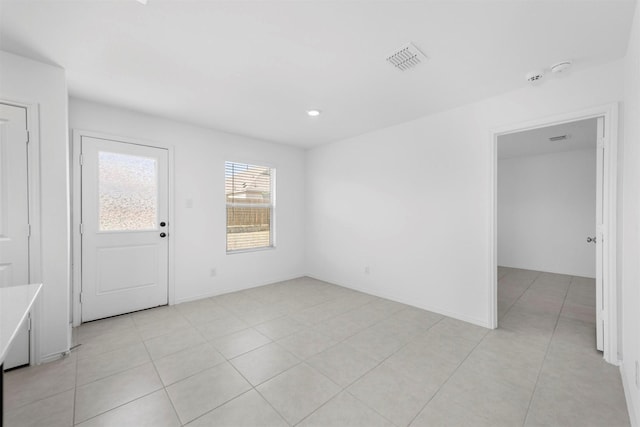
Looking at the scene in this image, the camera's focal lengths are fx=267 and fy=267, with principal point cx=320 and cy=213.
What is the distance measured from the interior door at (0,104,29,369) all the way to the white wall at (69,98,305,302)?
0.93 meters

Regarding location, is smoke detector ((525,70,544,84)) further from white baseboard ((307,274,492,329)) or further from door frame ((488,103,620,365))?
white baseboard ((307,274,492,329))

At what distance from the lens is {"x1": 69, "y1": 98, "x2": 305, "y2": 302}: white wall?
330cm

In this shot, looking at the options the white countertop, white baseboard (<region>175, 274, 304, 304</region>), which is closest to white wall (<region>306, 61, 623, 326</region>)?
white baseboard (<region>175, 274, 304, 304</region>)

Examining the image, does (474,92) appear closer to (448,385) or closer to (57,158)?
(448,385)

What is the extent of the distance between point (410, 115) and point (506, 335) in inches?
108

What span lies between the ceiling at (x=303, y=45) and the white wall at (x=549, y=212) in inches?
166

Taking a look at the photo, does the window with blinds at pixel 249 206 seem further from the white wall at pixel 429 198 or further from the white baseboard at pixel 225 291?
the white wall at pixel 429 198

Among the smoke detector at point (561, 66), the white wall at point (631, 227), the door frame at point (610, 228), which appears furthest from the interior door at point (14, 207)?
the door frame at point (610, 228)

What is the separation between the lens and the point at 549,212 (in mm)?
5738

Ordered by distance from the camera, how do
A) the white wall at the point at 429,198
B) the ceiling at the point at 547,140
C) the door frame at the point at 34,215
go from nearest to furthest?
1. the door frame at the point at 34,215
2. the white wall at the point at 429,198
3. the ceiling at the point at 547,140

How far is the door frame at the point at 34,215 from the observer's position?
7.27ft

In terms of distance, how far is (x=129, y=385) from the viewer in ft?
6.49

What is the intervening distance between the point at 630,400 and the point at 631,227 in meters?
1.13

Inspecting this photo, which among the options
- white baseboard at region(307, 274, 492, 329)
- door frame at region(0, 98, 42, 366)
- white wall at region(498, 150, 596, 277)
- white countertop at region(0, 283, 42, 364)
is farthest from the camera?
white wall at region(498, 150, 596, 277)
